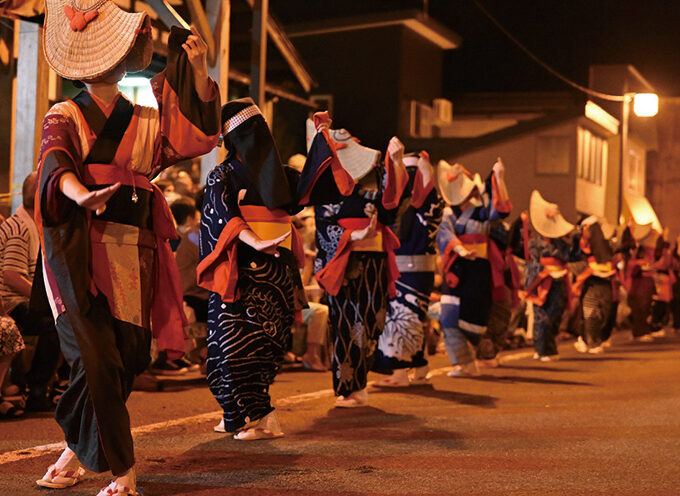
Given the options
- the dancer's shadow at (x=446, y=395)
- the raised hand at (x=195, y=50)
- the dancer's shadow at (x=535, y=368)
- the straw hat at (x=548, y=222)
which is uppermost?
the raised hand at (x=195, y=50)

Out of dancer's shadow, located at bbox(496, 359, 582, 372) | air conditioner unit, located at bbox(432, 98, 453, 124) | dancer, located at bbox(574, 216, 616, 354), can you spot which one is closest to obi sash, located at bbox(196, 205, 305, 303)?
dancer's shadow, located at bbox(496, 359, 582, 372)

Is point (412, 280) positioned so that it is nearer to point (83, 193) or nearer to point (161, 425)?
point (161, 425)

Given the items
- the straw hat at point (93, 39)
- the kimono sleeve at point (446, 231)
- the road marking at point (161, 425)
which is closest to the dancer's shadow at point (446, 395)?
the road marking at point (161, 425)

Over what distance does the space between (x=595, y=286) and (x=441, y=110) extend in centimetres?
1720

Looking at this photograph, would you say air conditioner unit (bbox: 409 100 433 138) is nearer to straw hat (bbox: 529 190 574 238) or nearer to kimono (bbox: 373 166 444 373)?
straw hat (bbox: 529 190 574 238)

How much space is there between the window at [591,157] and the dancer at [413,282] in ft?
70.5

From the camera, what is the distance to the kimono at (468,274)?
11.5 m

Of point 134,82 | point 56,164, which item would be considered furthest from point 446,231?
point 56,164

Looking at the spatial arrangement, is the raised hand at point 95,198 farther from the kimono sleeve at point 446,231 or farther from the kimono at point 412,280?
the kimono sleeve at point 446,231

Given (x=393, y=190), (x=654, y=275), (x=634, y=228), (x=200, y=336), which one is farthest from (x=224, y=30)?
(x=654, y=275)

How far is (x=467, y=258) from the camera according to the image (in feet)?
37.5

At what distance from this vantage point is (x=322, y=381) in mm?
10781

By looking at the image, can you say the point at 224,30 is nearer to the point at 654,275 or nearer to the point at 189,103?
the point at 189,103

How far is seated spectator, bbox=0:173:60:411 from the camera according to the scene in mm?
7734
